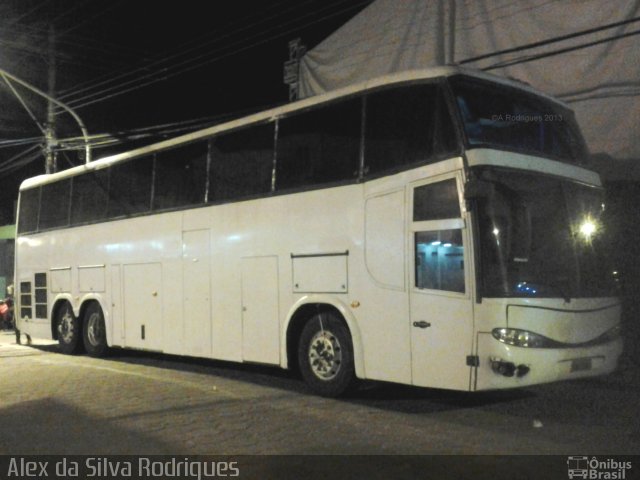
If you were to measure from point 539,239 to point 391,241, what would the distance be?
5.29 feet

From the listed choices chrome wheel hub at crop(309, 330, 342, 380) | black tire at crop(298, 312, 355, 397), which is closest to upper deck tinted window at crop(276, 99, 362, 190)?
black tire at crop(298, 312, 355, 397)

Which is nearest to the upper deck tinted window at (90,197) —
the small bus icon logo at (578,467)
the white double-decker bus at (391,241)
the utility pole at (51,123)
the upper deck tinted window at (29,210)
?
the white double-decker bus at (391,241)

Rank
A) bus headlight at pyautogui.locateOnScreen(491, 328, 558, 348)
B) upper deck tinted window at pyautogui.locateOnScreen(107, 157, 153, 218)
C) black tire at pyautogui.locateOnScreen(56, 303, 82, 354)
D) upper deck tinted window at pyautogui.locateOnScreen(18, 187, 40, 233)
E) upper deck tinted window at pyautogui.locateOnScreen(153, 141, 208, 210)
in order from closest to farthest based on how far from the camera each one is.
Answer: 1. bus headlight at pyautogui.locateOnScreen(491, 328, 558, 348)
2. upper deck tinted window at pyautogui.locateOnScreen(153, 141, 208, 210)
3. upper deck tinted window at pyautogui.locateOnScreen(107, 157, 153, 218)
4. black tire at pyautogui.locateOnScreen(56, 303, 82, 354)
5. upper deck tinted window at pyautogui.locateOnScreen(18, 187, 40, 233)

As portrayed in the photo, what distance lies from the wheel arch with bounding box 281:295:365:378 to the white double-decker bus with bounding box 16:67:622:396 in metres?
0.02

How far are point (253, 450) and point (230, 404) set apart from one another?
7.08ft

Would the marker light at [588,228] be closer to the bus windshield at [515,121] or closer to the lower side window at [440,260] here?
the bus windshield at [515,121]

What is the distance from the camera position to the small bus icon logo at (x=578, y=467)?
5.25m

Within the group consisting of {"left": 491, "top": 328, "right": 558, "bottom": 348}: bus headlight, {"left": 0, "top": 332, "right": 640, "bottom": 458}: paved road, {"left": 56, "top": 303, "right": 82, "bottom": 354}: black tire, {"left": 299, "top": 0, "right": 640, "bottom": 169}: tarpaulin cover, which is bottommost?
{"left": 0, "top": 332, "right": 640, "bottom": 458}: paved road

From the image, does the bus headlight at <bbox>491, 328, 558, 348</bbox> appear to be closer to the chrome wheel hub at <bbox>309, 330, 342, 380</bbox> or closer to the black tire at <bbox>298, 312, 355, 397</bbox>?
the black tire at <bbox>298, 312, 355, 397</bbox>

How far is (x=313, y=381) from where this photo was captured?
337 inches

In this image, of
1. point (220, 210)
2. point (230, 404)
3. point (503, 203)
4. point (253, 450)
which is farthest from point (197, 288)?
point (503, 203)

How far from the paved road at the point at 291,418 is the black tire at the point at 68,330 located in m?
3.28

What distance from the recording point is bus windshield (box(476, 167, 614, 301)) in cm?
659

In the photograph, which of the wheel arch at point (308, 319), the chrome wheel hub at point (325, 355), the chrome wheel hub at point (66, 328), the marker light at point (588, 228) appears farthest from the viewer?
the chrome wheel hub at point (66, 328)
